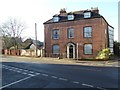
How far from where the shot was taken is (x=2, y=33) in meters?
69.9

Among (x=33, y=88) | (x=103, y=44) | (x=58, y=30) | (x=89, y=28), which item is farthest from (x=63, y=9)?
(x=33, y=88)

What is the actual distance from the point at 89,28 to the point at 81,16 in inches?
127

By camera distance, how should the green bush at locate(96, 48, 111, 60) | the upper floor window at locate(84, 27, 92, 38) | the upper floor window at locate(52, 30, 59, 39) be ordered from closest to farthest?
1. the green bush at locate(96, 48, 111, 60)
2. the upper floor window at locate(84, 27, 92, 38)
3. the upper floor window at locate(52, 30, 59, 39)

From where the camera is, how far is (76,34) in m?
42.0

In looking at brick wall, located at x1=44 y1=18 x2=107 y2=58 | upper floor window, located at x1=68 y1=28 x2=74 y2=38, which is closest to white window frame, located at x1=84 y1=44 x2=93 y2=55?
brick wall, located at x1=44 y1=18 x2=107 y2=58

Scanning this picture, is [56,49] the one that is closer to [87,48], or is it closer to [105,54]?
[87,48]

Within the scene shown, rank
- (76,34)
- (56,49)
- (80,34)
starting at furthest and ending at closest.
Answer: (56,49)
(76,34)
(80,34)

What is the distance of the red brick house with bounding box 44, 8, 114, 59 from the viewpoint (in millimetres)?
40031

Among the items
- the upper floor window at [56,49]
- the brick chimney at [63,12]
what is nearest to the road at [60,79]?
the upper floor window at [56,49]

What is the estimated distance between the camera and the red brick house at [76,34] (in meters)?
40.0

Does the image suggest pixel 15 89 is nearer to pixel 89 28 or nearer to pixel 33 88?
pixel 33 88

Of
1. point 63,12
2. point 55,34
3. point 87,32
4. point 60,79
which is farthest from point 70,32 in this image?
point 60,79

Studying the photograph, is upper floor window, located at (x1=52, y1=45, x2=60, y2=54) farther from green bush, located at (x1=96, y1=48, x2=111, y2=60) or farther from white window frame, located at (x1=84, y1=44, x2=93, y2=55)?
green bush, located at (x1=96, y1=48, x2=111, y2=60)

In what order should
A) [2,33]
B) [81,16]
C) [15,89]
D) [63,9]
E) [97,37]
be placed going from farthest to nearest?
[2,33] < [63,9] < [81,16] < [97,37] < [15,89]
